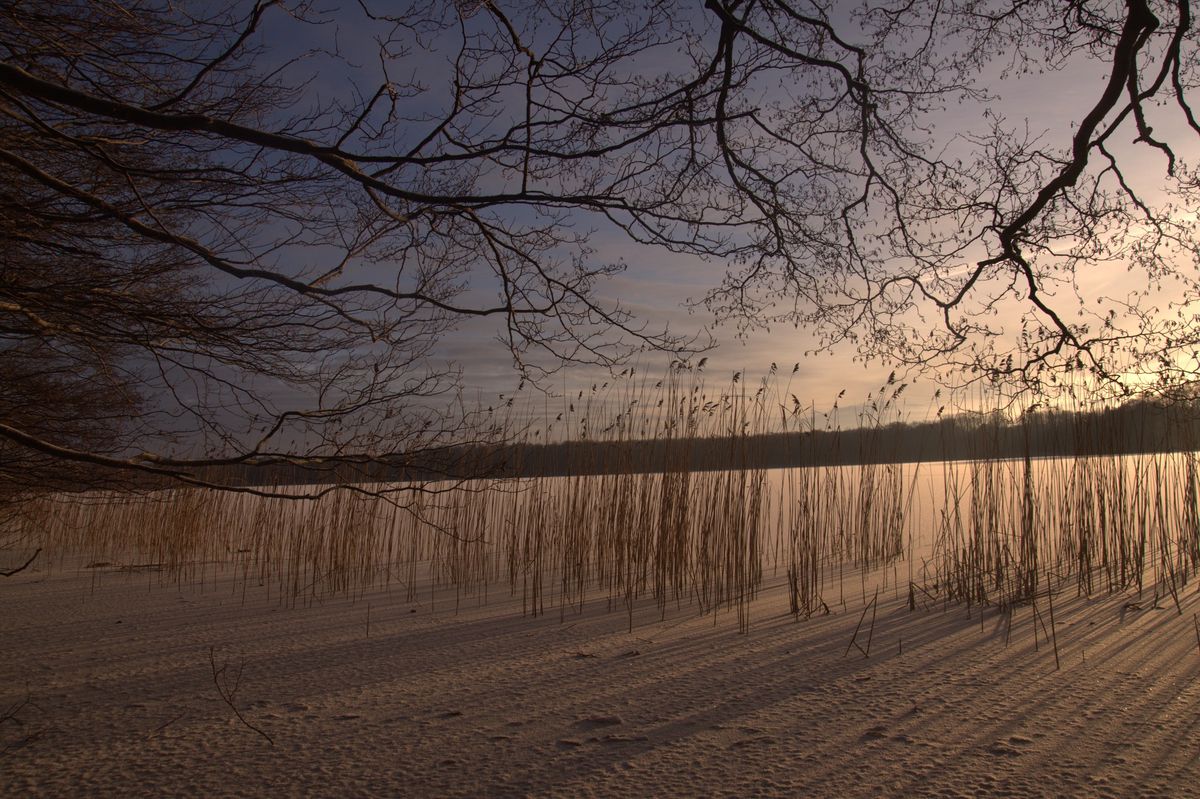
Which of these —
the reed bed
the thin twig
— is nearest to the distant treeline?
the reed bed

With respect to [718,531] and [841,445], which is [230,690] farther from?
[841,445]

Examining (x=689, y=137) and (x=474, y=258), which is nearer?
(x=474, y=258)

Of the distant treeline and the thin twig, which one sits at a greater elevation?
the distant treeline

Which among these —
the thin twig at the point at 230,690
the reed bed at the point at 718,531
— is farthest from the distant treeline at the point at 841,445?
the thin twig at the point at 230,690

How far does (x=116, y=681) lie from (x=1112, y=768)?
2152 millimetres

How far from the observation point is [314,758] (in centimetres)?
130

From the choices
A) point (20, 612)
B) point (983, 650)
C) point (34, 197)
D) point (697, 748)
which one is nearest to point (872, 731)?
point (697, 748)

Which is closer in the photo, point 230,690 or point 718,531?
point 230,690

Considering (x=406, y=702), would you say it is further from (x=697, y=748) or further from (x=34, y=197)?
(x=34, y=197)

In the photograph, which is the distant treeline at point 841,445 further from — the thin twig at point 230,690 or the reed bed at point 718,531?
the thin twig at point 230,690

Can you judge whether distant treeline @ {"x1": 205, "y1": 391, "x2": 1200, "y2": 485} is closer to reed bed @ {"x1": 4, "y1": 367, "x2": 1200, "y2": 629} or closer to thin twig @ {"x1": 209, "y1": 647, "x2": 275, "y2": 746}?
reed bed @ {"x1": 4, "y1": 367, "x2": 1200, "y2": 629}

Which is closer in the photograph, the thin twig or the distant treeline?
the thin twig

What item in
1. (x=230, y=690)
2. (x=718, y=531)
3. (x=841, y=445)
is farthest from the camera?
(x=841, y=445)

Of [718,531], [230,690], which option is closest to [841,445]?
[718,531]
